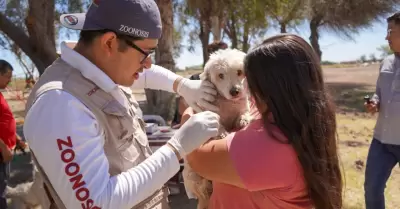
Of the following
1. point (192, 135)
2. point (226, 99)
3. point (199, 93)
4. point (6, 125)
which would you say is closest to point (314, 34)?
point (6, 125)

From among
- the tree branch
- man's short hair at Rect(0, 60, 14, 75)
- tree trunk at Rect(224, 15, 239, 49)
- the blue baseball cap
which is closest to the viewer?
the blue baseball cap

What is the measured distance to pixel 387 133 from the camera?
3590 mm

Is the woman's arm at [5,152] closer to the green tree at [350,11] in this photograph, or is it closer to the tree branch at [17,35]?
the tree branch at [17,35]

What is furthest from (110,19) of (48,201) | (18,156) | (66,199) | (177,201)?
(18,156)

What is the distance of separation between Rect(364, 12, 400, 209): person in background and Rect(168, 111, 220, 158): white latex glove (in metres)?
2.61

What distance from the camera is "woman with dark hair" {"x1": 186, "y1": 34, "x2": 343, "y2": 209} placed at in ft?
4.93

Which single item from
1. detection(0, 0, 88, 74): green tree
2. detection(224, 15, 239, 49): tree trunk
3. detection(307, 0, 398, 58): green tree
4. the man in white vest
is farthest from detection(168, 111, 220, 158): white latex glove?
detection(224, 15, 239, 49): tree trunk

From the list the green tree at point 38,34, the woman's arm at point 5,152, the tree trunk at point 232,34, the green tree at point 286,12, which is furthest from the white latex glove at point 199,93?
the tree trunk at point 232,34

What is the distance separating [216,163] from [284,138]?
30cm

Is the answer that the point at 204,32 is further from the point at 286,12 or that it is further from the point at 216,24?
the point at 286,12

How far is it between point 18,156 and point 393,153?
6092mm

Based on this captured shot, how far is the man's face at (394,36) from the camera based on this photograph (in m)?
3.54

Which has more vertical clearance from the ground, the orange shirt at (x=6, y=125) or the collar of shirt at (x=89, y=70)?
the collar of shirt at (x=89, y=70)

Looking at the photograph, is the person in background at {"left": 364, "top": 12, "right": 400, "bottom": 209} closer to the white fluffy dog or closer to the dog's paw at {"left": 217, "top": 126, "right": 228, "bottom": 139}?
the white fluffy dog
